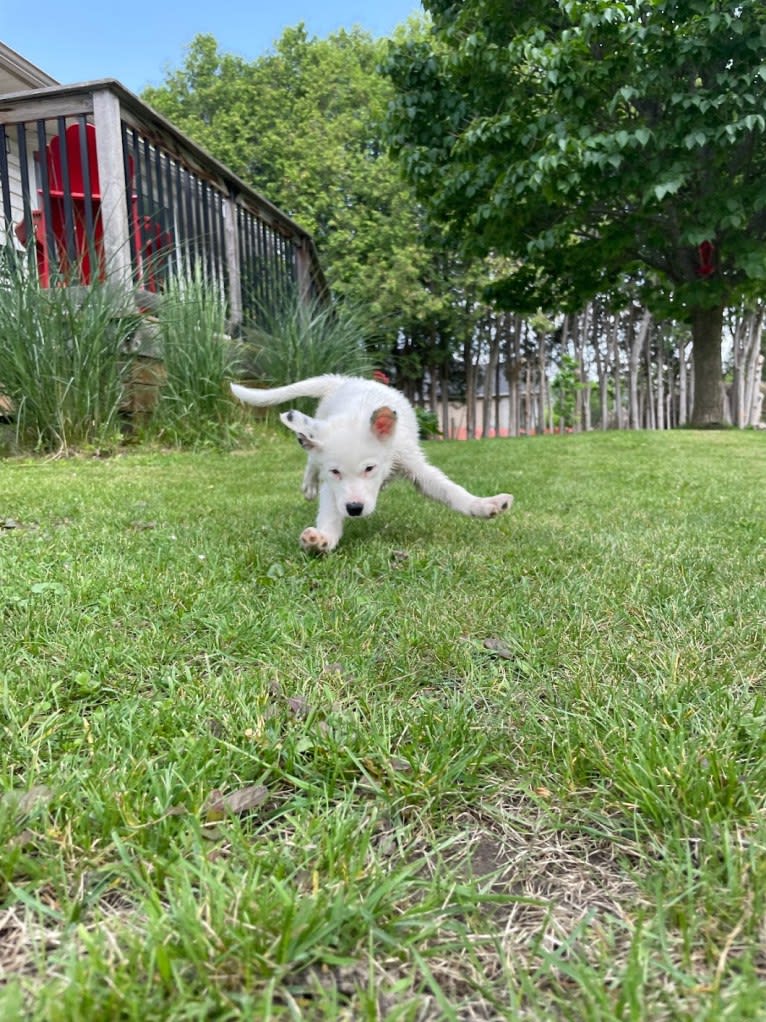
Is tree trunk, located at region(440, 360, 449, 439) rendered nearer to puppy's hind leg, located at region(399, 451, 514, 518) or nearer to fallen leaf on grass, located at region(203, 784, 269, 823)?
puppy's hind leg, located at region(399, 451, 514, 518)

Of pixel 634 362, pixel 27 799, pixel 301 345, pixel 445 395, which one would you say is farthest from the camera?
pixel 634 362

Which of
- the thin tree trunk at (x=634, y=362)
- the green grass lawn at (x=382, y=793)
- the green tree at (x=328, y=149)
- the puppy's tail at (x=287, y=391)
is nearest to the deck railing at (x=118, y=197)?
the puppy's tail at (x=287, y=391)

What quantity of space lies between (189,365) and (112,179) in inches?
73.1

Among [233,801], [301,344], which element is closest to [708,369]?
[301,344]

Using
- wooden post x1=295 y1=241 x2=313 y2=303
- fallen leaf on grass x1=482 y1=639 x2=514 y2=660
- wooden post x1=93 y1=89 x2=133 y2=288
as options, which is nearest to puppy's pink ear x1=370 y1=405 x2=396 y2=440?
fallen leaf on grass x1=482 y1=639 x2=514 y2=660

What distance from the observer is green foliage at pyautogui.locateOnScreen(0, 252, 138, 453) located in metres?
5.75

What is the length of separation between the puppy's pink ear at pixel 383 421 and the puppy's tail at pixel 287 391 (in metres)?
0.81

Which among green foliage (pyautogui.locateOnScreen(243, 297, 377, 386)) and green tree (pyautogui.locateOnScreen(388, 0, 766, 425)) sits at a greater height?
green tree (pyautogui.locateOnScreen(388, 0, 766, 425))

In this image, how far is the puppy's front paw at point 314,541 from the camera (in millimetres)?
2635

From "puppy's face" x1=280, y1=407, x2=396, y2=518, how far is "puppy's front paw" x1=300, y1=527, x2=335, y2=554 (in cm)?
22

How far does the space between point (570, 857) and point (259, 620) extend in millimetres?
1116

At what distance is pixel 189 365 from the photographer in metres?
6.80

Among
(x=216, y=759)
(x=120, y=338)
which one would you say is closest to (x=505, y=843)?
(x=216, y=759)

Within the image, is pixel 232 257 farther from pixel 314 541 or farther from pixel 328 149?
pixel 328 149
